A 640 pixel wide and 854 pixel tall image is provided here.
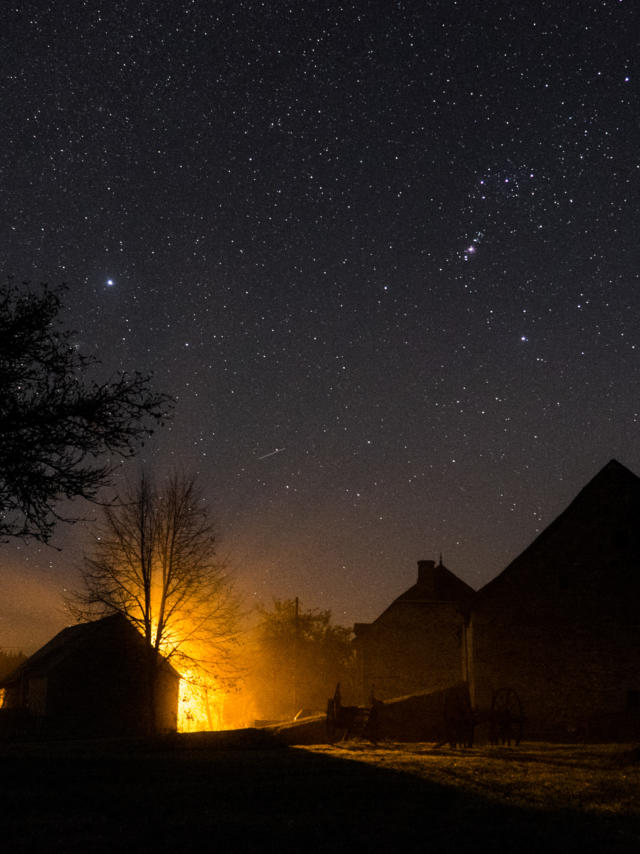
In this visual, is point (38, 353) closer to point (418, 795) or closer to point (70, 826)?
point (70, 826)

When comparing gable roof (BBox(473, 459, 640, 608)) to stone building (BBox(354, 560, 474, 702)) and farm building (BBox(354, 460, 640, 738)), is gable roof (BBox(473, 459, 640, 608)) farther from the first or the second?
stone building (BBox(354, 560, 474, 702))

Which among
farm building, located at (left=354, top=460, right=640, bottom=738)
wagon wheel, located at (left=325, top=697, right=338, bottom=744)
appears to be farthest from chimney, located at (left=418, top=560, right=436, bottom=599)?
wagon wheel, located at (left=325, top=697, right=338, bottom=744)

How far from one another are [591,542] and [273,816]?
871 inches

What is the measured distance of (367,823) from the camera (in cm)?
753

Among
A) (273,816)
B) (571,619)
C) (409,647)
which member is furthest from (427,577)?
(273,816)

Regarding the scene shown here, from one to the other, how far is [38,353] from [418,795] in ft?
25.2

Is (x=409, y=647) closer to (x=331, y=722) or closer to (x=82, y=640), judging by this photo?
(x=82, y=640)

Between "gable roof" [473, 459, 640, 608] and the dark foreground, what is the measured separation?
1657 cm

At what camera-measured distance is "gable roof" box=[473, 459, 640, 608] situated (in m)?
27.3

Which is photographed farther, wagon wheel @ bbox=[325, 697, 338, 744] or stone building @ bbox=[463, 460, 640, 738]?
stone building @ bbox=[463, 460, 640, 738]

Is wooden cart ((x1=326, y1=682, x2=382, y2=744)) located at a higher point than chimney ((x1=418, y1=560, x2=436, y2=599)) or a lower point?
lower

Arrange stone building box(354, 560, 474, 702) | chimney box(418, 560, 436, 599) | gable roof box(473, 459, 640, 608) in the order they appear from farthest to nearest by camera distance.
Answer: chimney box(418, 560, 436, 599) → stone building box(354, 560, 474, 702) → gable roof box(473, 459, 640, 608)

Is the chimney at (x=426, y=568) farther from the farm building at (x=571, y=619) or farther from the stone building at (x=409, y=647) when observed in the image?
the farm building at (x=571, y=619)

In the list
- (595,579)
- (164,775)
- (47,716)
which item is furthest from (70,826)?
(47,716)
